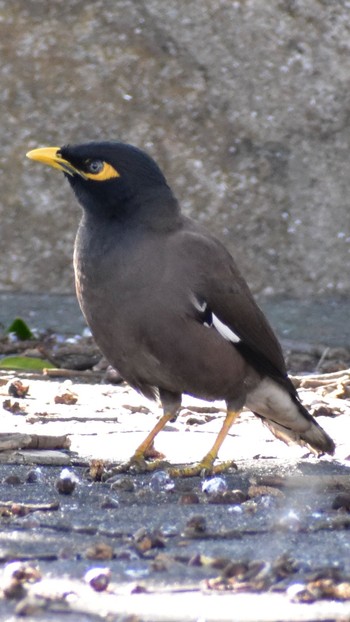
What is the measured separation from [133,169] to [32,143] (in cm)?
273

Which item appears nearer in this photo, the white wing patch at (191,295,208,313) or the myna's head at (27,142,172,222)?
the white wing patch at (191,295,208,313)

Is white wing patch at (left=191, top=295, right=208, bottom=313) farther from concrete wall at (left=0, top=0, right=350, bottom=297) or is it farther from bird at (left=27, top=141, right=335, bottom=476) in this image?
concrete wall at (left=0, top=0, right=350, bottom=297)

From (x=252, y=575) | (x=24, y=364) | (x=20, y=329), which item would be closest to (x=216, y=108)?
(x=20, y=329)

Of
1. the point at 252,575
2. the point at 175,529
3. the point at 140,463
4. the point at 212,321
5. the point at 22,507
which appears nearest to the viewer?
the point at 252,575

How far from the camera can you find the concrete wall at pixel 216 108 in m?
7.14

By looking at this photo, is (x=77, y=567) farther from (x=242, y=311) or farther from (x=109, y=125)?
(x=109, y=125)

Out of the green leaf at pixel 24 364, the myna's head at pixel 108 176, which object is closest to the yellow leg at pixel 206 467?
the myna's head at pixel 108 176

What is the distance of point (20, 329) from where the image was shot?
7.05 meters

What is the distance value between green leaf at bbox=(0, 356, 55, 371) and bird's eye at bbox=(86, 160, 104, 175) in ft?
6.77

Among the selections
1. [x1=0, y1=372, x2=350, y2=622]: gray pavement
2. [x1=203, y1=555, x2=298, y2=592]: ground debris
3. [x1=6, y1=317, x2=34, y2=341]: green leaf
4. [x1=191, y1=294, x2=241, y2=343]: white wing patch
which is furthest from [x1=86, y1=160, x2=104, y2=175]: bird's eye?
[x1=6, y1=317, x2=34, y2=341]: green leaf

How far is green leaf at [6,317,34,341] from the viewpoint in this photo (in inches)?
277

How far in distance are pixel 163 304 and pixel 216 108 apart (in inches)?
122

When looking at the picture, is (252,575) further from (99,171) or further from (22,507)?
(99,171)

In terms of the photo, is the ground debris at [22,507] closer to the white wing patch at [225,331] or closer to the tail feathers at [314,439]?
the white wing patch at [225,331]
